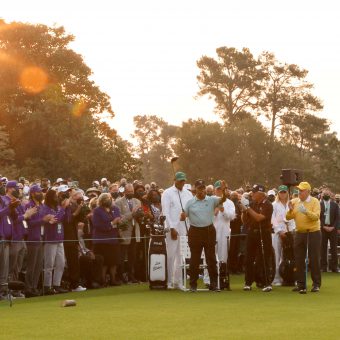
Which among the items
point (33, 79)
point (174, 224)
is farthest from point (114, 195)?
point (33, 79)

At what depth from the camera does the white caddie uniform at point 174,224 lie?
2294 centimetres

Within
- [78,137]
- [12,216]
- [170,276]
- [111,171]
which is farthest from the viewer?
[78,137]

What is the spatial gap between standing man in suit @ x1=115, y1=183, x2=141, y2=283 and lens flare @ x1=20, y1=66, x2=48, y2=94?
44.4 meters

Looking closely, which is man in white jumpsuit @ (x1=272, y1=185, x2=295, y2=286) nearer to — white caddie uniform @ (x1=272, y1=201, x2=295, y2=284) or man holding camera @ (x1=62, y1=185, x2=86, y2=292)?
white caddie uniform @ (x1=272, y1=201, x2=295, y2=284)

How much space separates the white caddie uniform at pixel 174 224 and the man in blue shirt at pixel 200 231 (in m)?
0.89

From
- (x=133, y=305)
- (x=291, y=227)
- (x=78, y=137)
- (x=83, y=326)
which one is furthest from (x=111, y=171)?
(x=83, y=326)

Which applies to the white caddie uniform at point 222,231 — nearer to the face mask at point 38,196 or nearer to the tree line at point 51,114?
the face mask at point 38,196

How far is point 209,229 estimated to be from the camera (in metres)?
22.0

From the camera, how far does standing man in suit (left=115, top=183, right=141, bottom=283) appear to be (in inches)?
1005

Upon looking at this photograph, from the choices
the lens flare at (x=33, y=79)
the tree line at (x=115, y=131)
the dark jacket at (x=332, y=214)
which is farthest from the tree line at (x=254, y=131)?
the dark jacket at (x=332, y=214)

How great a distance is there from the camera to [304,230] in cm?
2130

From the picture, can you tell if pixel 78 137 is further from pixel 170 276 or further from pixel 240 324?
pixel 240 324

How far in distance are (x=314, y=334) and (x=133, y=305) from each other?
228 inches

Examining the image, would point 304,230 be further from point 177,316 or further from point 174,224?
point 177,316
